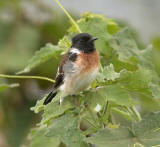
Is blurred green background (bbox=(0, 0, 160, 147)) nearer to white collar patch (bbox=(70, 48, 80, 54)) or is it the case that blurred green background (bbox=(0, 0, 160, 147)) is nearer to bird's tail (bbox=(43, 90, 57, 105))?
white collar patch (bbox=(70, 48, 80, 54))

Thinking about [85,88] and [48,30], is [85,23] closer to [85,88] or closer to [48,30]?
[85,88]

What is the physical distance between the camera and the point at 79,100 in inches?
111

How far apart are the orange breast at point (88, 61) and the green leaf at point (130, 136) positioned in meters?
0.67

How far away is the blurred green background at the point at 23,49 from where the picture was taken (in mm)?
5574

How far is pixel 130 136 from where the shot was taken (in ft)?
8.03

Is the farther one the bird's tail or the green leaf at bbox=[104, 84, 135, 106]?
the bird's tail

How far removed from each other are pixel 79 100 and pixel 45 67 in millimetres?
2897

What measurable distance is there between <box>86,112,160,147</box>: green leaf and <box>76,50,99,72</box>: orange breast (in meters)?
0.67

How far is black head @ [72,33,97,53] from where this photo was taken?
3205mm

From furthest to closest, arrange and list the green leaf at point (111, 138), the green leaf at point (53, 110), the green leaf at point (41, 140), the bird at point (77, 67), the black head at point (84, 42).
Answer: the black head at point (84, 42) < the bird at point (77, 67) < the green leaf at point (41, 140) < the green leaf at point (53, 110) < the green leaf at point (111, 138)

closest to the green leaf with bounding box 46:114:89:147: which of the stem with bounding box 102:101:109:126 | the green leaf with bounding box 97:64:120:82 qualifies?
the stem with bounding box 102:101:109:126

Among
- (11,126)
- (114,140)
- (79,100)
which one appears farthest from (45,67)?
(114,140)

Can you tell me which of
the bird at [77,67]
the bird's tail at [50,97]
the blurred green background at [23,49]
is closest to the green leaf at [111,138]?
the bird's tail at [50,97]

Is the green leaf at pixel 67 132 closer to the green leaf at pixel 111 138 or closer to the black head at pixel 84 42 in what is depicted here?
the green leaf at pixel 111 138
